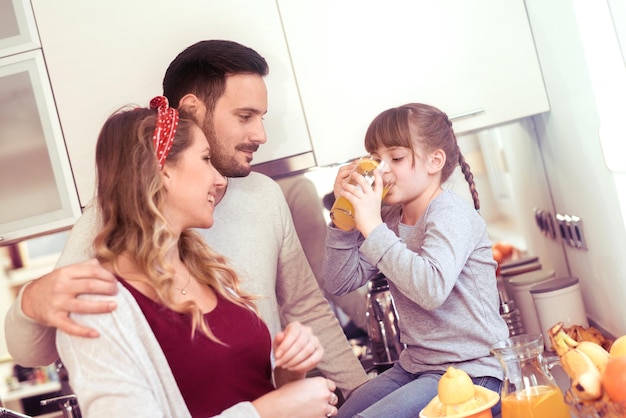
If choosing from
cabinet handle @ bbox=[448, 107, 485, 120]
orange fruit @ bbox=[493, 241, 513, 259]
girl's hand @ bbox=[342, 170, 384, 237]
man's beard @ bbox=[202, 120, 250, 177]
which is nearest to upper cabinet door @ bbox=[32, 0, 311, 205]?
man's beard @ bbox=[202, 120, 250, 177]

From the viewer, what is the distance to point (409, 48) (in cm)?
216

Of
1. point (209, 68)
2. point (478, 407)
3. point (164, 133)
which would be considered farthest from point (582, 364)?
point (209, 68)

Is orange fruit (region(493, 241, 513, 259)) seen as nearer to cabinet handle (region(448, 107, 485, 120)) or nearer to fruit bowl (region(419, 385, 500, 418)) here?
cabinet handle (region(448, 107, 485, 120))

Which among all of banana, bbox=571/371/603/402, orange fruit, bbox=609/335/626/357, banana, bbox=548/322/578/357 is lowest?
banana, bbox=571/371/603/402

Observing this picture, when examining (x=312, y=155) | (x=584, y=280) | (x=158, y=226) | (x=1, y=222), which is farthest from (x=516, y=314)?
(x=1, y=222)

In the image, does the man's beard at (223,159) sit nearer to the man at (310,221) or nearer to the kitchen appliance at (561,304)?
the man at (310,221)

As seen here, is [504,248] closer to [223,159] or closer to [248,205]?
[248,205]

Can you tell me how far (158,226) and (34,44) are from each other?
3.69 ft

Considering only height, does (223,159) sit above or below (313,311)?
above

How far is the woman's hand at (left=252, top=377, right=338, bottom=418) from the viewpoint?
1.26 meters

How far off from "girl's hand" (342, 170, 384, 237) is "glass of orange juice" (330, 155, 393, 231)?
13mm

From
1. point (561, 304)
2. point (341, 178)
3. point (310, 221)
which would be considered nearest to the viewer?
point (341, 178)

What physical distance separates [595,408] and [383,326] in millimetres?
1198

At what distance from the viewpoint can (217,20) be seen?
217cm
